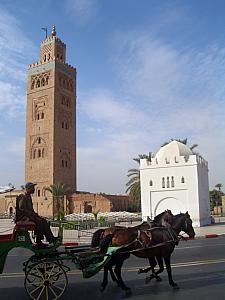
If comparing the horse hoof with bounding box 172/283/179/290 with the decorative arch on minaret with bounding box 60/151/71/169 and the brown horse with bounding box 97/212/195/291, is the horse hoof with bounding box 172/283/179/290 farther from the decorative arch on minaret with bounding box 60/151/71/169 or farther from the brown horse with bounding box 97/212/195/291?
the decorative arch on minaret with bounding box 60/151/71/169

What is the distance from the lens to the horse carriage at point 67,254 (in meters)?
6.25

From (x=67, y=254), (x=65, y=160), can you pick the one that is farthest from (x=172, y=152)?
(x=65, y=160)

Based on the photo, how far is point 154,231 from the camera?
733 centimetres

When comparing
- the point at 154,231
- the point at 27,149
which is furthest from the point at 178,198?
the point at 27,149

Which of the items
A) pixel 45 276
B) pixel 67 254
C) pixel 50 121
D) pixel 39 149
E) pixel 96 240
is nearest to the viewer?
pixel 45 276

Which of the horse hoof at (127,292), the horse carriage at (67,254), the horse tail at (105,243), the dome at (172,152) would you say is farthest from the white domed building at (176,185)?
the horse hoof at (127,292)

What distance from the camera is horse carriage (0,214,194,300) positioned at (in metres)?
6.25

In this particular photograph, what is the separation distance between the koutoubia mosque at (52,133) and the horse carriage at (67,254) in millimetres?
47062

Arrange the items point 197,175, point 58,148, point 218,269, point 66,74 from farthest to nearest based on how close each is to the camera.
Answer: point 66,74 → point 58,148 → point 197,175 → point 218,269

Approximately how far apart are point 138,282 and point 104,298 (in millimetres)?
1377

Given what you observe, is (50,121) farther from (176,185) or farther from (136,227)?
(136,227)

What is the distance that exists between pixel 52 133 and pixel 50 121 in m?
2.30

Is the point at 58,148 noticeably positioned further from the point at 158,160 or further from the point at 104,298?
the point at 104,298

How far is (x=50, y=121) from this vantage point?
59.8 meters
